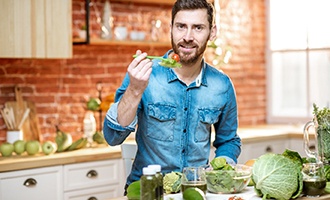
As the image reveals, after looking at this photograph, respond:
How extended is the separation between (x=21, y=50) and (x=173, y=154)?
168cm

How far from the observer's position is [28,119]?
194 inches

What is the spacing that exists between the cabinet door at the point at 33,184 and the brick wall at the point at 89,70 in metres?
0.68

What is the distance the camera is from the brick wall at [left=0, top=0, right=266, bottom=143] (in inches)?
198

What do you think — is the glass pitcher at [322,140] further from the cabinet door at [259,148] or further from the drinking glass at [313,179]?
the cabinet door at [259,148]

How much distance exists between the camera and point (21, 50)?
4.52 m

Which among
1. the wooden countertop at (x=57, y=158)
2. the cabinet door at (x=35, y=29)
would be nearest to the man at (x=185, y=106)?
the wooden countertop at (x=57, y=158)

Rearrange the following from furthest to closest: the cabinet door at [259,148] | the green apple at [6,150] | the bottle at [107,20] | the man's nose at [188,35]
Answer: the cabinet door at [259,148]
the bottle at [107,20]
the green apple at [6,150]
the man's nose at [188,35]

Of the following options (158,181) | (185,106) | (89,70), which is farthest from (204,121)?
(89,70)

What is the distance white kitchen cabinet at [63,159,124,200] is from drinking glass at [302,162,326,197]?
2.11 meters

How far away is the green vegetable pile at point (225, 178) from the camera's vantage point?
8.98 ft

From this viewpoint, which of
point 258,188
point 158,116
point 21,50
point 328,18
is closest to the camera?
point 258,188

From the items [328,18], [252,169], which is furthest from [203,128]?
[328,18]

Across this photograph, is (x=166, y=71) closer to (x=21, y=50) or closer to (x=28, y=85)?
(x=21, y=50)

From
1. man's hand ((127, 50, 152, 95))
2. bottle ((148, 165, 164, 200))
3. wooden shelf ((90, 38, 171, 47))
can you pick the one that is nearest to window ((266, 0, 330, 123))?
wooden shelf ((90, 38, 171, 47))
